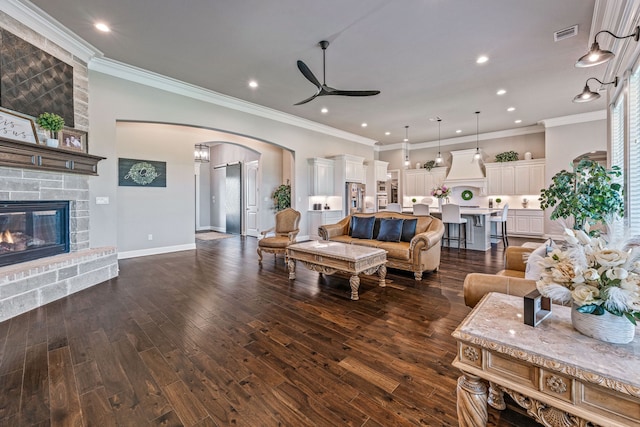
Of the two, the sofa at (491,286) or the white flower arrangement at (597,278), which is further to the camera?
the sofa at (491,286)

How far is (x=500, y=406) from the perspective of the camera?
162cm

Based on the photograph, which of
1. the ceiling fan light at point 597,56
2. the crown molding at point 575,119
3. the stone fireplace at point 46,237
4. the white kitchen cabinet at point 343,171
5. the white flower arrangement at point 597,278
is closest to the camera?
the white flower arrangement at point 597,278

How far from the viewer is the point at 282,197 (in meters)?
8.20

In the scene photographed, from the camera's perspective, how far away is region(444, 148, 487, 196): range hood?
897 centimetres

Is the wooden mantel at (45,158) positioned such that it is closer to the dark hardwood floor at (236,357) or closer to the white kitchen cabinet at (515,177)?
the dark hardwood floor at (236,357)

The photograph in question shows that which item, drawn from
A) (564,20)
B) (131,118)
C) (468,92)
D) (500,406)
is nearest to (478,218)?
(468,92)

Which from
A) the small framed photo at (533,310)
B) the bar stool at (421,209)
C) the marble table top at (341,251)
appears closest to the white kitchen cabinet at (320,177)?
the bar stool at (421,209)

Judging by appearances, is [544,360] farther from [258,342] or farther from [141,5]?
[141,5]

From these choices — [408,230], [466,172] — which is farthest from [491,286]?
[466,172]

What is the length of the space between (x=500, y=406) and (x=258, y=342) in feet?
5.82

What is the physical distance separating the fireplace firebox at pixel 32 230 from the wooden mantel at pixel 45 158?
0.47 meters

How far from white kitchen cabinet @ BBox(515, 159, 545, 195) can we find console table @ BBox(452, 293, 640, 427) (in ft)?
27.8

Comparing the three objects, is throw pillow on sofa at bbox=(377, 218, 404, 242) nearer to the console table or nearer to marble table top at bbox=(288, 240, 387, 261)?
marble table top at bbox=(288, 240, 387, 261)

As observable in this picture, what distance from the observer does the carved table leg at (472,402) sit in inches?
46.5
